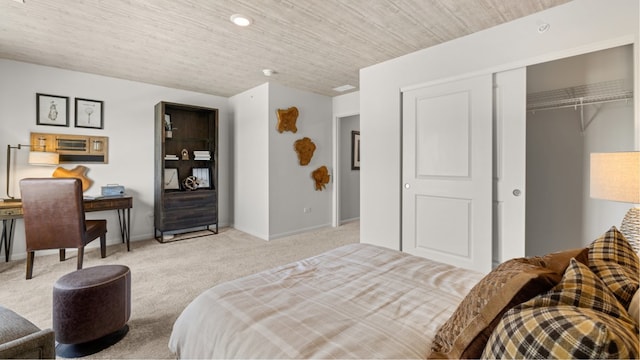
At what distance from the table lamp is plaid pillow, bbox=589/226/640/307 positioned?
2.00ft

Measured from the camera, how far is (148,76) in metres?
3.99

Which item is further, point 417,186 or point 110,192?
point 110,192

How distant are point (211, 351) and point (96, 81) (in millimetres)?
4439

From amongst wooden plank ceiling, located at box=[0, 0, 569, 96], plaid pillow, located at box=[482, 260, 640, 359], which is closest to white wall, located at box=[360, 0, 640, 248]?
wooden plank ceiling, located at box=[0, 0, 569, 96]

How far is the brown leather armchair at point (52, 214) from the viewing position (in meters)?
2.81

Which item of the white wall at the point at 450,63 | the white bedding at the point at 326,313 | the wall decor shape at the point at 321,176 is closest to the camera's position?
the white bedding at the point at 326,313

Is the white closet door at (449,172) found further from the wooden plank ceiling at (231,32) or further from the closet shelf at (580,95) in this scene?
the closet shelf at (580,95)

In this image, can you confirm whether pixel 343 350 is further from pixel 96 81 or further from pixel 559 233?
pixel 96 81

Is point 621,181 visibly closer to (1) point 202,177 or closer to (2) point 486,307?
(2) point 486,307

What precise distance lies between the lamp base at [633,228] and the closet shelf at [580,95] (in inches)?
59.0

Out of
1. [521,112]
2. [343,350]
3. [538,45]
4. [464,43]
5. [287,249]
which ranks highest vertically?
[464,43]

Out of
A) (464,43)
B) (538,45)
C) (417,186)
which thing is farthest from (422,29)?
(417,186)

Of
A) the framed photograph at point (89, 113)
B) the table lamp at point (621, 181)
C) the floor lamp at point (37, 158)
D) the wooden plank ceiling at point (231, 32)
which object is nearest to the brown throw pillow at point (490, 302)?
the table lamp at point (621, 181)

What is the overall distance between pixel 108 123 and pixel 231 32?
2656mm
